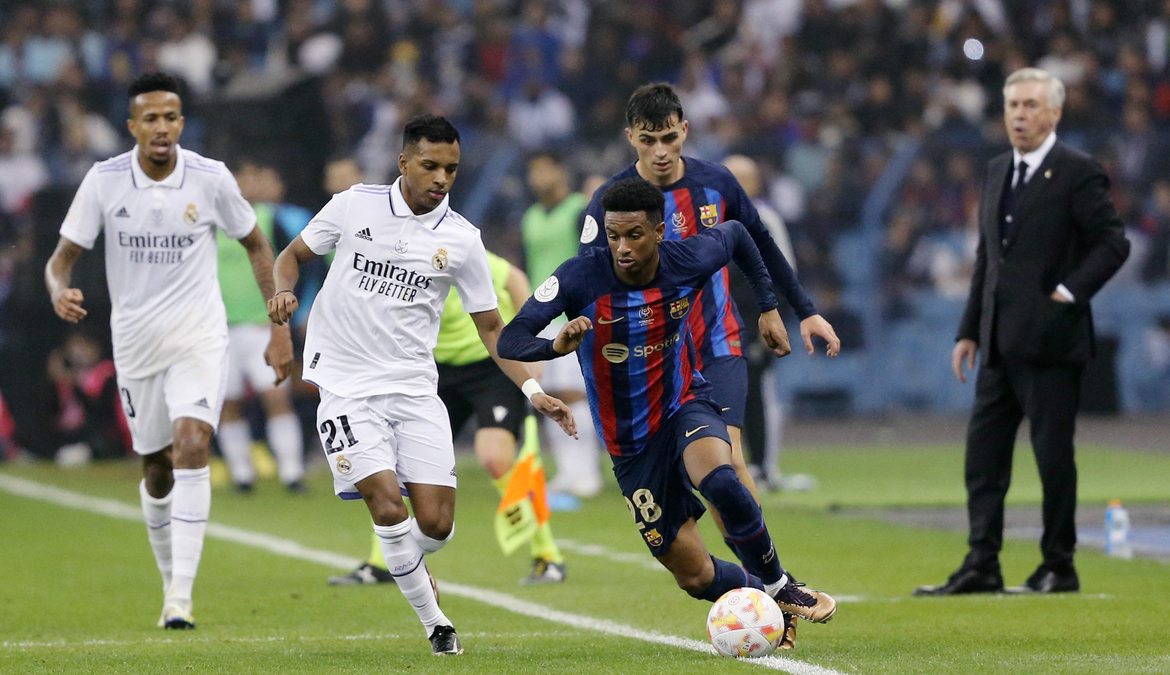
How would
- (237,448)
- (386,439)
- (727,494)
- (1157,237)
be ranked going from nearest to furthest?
(727,494), (386,439), (237,448), (1157,237)

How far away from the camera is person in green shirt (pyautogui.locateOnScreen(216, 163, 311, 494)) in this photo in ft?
45.7

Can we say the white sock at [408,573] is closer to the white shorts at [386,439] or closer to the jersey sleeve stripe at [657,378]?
the white shorts at [386,439]

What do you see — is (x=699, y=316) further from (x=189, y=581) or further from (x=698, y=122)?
(x=698, y=122)

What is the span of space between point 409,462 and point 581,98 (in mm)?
15766

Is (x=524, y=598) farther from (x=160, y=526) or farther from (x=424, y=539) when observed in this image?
(x=160, y=526)

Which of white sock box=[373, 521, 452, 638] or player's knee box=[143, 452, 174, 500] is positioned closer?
white sock box=[373, 521, 452, 638]

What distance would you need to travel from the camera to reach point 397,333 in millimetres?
6809

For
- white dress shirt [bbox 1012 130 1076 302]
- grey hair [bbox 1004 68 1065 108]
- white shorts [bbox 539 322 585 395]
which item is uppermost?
grey hair [bbox 1004 68 1065 108]

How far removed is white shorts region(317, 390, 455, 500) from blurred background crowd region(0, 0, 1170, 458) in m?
10.5

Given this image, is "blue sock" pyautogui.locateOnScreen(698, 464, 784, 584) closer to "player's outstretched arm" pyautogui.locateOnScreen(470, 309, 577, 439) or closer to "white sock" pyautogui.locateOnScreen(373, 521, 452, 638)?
"player's outstretched arm" pyautogui.locateOnScreen(470, 309, 577, 439)

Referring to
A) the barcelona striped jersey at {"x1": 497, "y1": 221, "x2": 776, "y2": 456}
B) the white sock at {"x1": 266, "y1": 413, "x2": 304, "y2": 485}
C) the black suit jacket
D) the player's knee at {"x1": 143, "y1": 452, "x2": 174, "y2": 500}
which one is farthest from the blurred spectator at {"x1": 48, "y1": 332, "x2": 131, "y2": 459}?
the barcelona striped jersey at {"x1": 497, "y1": 221, "x2": 776, "y2": 456}

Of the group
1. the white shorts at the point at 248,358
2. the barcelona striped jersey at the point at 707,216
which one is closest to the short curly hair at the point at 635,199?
the barcelona striped jersey at the point at 707,216

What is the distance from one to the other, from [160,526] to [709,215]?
3076 mm

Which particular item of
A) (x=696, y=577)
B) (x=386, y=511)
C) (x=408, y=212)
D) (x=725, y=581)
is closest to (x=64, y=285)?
(x=408, y=212)
